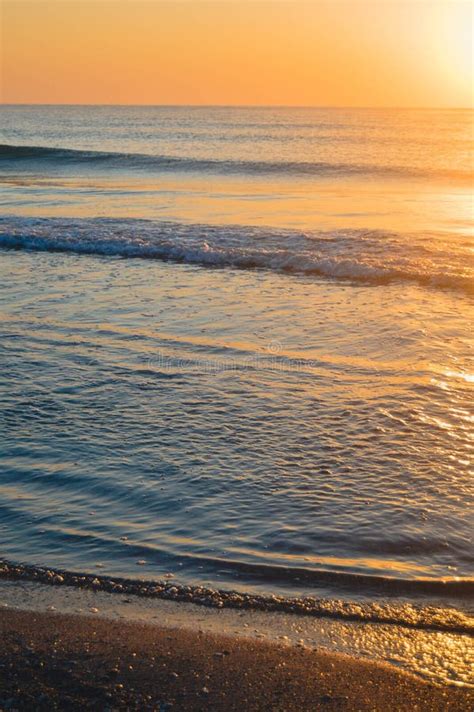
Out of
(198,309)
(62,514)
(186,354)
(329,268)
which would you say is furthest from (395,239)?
(62,514)

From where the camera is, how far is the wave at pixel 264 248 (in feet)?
38.0

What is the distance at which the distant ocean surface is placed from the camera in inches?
156

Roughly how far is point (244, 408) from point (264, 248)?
7.77 metres

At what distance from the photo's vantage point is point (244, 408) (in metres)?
5.98

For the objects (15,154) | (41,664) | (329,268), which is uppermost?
(15,154)

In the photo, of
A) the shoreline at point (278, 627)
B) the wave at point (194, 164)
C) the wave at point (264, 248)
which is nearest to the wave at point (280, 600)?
the shoreline at point (278, 627)

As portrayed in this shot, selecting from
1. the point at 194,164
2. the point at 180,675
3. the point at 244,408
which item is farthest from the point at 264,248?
the point at 194,164

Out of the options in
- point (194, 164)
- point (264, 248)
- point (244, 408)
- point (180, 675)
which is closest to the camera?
point (180, 675)

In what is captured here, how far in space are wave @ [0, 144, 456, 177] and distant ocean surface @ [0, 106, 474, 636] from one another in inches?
631

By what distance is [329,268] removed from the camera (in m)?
11.9

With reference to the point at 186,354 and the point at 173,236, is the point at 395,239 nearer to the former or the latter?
the point at 173,236

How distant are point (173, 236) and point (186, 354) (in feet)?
24.6

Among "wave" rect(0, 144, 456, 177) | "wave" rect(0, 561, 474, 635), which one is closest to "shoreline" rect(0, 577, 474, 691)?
"wave" rect(0, 561, 474, 635)

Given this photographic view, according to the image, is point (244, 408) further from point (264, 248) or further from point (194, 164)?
point (194, 164)
